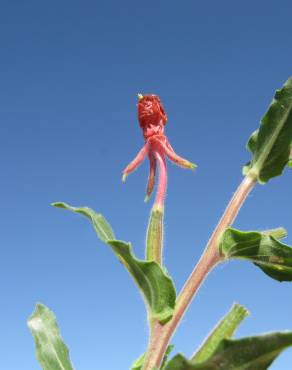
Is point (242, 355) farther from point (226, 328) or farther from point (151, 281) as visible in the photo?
point (151, 281)

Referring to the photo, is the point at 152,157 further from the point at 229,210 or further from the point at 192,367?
the point at 192,367

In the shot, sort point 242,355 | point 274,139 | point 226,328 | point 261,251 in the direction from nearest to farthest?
point 242,355 < point 226,328 < point 261,251 < point 274,139

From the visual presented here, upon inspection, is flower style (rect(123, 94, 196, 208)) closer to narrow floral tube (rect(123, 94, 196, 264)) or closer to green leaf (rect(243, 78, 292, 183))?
narrow floral tube (rect(123, 94, 196, 264))

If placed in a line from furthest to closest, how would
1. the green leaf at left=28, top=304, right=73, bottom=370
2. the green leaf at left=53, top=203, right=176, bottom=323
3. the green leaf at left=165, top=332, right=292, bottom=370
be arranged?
the green leaf at left=28, top=304, right=73, bottom=370, the green leaf at left=53, top=203, right=176, bottom=323, the green leaf at left=165, top=332, right=292, bottom=370

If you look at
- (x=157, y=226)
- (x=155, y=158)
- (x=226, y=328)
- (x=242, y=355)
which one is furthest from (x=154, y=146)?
(x=242, y=355)

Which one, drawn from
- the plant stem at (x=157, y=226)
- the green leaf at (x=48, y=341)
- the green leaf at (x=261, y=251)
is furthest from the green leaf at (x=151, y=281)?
the green leaf at (x=48, y=341)

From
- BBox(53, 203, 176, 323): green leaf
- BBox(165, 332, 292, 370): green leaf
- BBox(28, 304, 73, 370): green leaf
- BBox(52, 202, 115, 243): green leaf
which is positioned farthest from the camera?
BBox(28, 304, 73, 370): green leaf

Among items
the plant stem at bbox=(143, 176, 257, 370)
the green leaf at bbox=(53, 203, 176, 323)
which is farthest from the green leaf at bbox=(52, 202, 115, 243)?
the plant stem at bbox=(143, 176, 257, 370)
